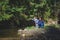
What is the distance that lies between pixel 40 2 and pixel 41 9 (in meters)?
0.72

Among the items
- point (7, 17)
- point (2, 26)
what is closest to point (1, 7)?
point (7, 17)

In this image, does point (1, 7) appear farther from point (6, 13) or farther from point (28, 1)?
point (28, 1)

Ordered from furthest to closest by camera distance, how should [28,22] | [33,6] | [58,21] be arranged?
[33,6], [28,22], [58,21]

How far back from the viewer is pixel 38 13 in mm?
24422

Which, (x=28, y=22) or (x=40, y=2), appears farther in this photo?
(x=40, y=2)

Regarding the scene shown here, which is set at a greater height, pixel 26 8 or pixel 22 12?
pixel 26 8

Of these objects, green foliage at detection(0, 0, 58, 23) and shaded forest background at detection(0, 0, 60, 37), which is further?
green foliage at detection(0, 0, 58, 23)

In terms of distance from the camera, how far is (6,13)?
2230cm

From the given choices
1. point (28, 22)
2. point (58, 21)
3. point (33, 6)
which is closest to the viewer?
point (58, 21)

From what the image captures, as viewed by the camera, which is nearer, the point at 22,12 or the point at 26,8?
the point at 22,12

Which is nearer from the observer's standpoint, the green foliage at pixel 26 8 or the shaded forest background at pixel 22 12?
the shaded forest background at pixel 22 12

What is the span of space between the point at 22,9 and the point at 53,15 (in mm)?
3196

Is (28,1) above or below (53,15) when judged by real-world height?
above

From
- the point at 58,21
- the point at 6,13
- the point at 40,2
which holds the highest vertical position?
the point at 40,2
